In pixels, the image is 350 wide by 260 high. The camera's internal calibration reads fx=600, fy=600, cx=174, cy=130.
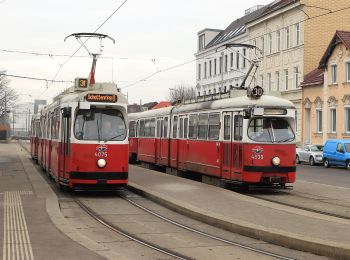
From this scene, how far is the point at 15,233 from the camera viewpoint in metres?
10.4

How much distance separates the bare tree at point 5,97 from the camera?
256 feet

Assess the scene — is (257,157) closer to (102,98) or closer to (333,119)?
(102,98)

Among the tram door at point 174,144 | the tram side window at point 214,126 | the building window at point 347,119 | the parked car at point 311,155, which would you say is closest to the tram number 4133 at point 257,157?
the tram side window at point 214,126

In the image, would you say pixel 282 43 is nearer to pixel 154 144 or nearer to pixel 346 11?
pixel 346 11

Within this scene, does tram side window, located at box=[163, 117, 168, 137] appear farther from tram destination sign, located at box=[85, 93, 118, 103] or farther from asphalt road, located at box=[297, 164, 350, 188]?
tram destination sign, located at box=[85, 93, 118, 103]

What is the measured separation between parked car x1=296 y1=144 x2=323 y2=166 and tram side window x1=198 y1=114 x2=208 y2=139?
22224 mm

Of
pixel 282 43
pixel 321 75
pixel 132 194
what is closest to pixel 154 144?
pixel 132 194

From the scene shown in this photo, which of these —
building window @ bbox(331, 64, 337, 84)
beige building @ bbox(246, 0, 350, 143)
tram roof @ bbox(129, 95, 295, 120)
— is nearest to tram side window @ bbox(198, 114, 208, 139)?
tram roof @ bbox(129, 95, 295, 120)

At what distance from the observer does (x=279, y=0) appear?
61.5 metres

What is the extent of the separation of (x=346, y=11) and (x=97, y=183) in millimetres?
43800

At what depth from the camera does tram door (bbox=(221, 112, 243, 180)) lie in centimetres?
1808

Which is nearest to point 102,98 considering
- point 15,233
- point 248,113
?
point 248,113

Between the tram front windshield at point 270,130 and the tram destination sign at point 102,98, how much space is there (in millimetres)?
4221

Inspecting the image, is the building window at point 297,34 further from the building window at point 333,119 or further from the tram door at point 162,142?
the tram door at point 162,142
